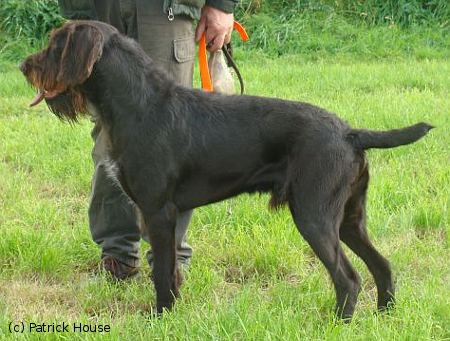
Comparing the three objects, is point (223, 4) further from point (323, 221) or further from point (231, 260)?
point (231, 260)

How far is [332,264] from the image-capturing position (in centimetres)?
355

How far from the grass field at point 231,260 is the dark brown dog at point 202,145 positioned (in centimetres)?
28

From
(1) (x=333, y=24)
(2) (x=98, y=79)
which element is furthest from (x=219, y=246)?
(1) (x=333, y=24)

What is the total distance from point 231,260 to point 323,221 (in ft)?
3.60

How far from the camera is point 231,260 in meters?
4.48

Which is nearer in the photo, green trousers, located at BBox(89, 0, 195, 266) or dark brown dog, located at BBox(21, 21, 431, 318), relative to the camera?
dark brown dog, located at BBox(21, 21, 431, 318)

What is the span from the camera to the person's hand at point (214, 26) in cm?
414

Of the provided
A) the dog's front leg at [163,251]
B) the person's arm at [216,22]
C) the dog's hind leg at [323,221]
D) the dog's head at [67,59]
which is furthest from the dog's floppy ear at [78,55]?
the dog's hind leg at [323,221]

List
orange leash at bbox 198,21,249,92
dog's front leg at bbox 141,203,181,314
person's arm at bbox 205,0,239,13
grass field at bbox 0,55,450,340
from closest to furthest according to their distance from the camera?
grass field at bbox 0,55,450,340 → dog's front leg at bbox 141,203,181,314 → person's arm at bbox 205,0,239,13 → orange leash at bbox 198,21,249,92

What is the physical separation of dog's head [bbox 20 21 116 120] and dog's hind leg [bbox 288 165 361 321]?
1.13 m

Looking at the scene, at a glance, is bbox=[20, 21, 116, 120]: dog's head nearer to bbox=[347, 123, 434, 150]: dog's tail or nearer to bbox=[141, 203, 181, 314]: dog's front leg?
bbox=[141, 203, 181, 314]: dog's front leg

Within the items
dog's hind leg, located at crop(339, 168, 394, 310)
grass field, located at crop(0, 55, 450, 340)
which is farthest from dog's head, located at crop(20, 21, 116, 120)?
dog's hind leg, located at crop(339, 168, 394, 310)

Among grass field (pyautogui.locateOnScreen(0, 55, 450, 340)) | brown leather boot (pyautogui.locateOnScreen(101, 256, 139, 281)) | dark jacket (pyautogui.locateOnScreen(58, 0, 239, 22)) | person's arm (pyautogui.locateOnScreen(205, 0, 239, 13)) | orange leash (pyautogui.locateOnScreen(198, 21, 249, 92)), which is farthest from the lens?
brown leather boot (pyautogui.locateOnScreen(101, 256, 139, 281))

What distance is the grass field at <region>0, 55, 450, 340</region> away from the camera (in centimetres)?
343
